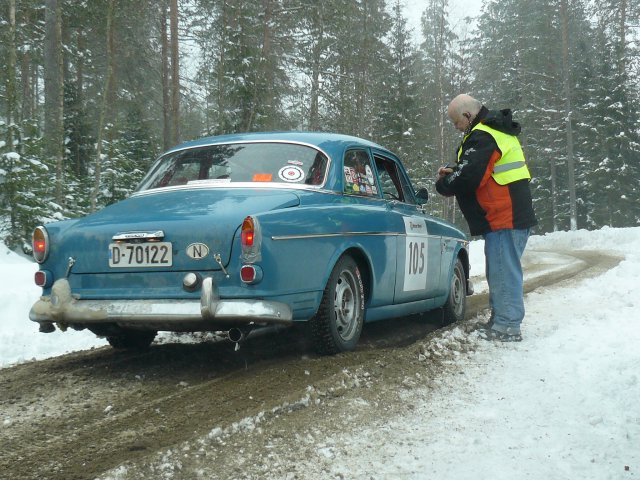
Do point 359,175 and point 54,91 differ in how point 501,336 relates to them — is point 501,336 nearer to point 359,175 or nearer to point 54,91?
point 359,175

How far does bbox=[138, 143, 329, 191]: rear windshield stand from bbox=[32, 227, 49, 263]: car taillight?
1004 millimetres

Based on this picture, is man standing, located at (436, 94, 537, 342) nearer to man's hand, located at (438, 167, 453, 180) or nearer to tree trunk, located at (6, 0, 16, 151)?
man's hand, located at (438, 167, 453, 180)

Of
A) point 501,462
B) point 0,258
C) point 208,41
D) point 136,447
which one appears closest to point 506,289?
point 501,462

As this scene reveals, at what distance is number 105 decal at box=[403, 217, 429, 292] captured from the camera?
18.6ft

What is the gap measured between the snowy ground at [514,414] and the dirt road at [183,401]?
20 centimetres

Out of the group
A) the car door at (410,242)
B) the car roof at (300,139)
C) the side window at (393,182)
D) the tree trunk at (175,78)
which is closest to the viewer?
the car roof at (300,139)

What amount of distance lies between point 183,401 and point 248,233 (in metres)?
1.04

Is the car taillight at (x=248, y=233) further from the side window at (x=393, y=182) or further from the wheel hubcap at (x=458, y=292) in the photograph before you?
the wheel hubcap at (x=458, y=292)

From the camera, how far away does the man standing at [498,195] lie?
17.9 feet

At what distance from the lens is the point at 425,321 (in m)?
6.95

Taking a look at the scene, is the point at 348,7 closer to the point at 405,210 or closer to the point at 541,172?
the point at 405,210

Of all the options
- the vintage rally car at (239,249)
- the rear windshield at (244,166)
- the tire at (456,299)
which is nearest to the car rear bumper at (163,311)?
the vintage rally car at (239,249)

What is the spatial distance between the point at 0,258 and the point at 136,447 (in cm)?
889

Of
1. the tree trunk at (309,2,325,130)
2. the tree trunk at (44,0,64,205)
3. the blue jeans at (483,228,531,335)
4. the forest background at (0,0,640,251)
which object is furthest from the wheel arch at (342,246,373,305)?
the tree trunk at (309,2,325,130)
